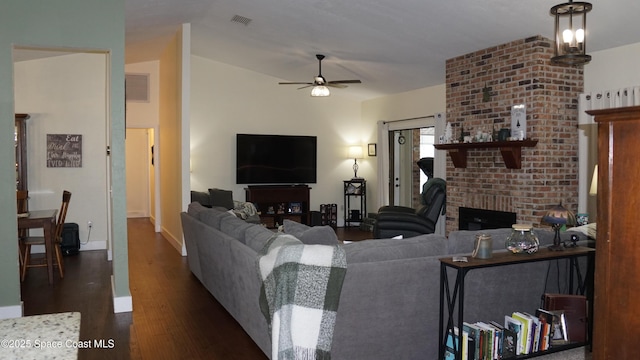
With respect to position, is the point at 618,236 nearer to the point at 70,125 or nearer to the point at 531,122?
the point at 531,122

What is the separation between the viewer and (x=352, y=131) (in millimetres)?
10195

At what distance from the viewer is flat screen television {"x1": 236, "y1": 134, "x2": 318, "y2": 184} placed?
9.14 metres

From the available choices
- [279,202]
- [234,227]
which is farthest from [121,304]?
[279,202]

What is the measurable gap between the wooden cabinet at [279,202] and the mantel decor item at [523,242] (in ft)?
20.1

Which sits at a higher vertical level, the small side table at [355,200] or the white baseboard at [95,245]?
the small side table at [355,200]

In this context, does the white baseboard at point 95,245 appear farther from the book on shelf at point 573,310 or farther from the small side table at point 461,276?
the book on shelf at point 573,310

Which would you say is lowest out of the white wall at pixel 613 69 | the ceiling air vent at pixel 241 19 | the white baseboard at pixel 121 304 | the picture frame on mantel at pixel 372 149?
the white baseboard at pixel 121 304

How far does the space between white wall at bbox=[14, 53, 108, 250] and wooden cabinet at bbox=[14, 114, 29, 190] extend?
82mm

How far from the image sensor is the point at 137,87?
29.5ft

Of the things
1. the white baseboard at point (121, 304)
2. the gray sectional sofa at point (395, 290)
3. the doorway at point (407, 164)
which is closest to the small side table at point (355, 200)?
the doorway at point (407, 164)

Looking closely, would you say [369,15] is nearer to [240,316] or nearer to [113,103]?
[113,103]

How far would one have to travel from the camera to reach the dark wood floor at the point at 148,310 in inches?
136

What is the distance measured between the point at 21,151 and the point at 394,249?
5962 millimetres

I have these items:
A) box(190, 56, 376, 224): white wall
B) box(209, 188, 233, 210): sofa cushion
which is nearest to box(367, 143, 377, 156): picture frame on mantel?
box(190, 56, 376, 224): white wall
